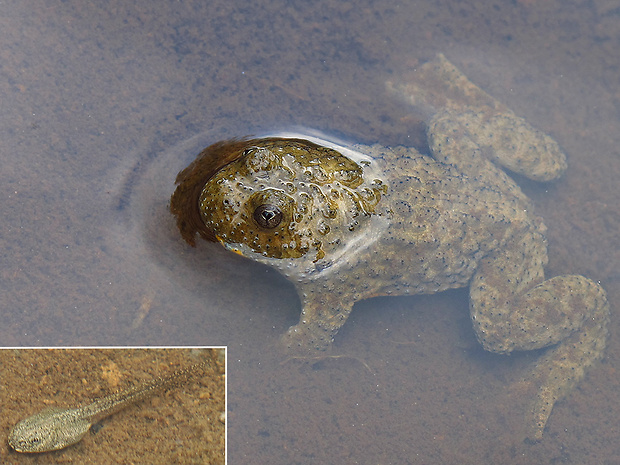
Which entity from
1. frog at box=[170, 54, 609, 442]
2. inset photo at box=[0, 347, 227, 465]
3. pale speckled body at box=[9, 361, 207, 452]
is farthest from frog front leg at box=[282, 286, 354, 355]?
pale speckled body at box=[9, 361, 207, 452]

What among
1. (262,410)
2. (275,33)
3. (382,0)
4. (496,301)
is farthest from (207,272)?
(382,0)

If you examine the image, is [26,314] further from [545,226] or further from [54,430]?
[545,226]

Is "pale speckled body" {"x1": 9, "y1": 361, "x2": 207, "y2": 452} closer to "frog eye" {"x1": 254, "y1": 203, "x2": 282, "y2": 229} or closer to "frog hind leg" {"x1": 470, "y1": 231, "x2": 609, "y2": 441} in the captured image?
"frog eye" {"x1": 254, "y1": 203, "x2": 282, "y2": 229}

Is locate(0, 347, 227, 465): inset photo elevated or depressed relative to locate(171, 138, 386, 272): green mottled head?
depressed

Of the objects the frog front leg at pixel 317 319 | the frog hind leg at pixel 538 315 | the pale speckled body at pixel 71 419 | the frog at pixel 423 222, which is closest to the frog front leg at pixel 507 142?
the frog at pixel 423 222

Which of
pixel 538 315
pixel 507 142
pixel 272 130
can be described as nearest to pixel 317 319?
pixel 272 130

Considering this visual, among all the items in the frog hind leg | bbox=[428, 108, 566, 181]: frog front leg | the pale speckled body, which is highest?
bbox=[428, 108, 566, 181]: frog front leg
